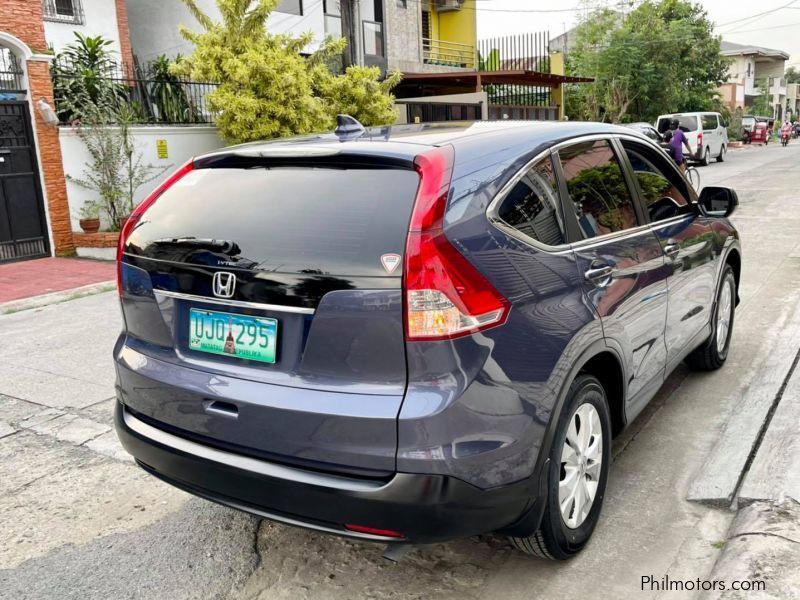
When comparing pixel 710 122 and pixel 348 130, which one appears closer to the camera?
pixel 348 130

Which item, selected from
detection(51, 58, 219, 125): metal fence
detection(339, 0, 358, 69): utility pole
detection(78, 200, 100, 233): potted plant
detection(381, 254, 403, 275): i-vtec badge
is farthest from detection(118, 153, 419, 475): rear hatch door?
detection(339, 0, 358, 69): utility pole

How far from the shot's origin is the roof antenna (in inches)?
118

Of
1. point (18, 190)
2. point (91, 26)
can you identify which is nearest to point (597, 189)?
point (18, 190)

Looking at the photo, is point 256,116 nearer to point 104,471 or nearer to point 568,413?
point 104,471

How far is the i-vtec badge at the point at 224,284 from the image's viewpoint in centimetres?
259

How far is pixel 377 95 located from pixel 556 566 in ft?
43.6

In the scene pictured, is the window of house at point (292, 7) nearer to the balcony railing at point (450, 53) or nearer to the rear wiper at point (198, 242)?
the balcony railing at point (450, 53)

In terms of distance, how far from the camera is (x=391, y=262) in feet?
7.71

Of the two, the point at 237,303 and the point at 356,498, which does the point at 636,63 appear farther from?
the point at 356,498

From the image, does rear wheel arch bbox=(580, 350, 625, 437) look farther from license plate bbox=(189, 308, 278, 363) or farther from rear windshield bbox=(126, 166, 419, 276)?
license plate bbox=(189, 308, 278, 363)

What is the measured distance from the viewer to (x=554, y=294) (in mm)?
2717

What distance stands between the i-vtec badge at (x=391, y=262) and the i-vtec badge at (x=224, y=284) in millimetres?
574

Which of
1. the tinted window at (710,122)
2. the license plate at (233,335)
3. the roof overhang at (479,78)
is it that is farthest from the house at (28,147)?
the tinted window at (710,122)

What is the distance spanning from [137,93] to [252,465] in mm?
11769
